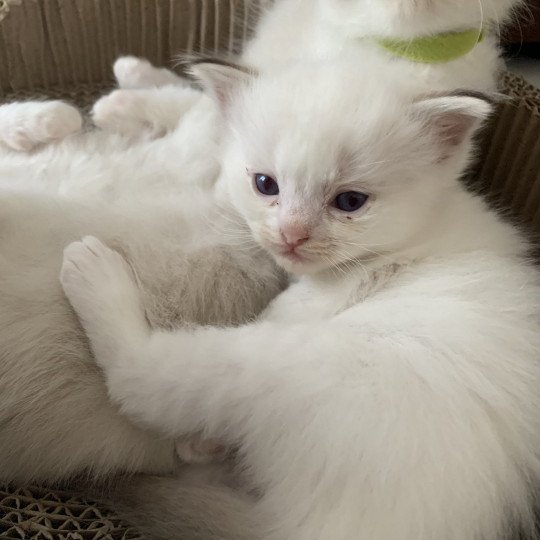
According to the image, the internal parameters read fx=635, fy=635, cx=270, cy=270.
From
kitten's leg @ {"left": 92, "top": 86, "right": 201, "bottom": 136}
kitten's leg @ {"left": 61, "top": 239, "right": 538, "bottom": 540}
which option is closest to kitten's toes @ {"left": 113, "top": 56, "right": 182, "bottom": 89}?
kitten's leg @ {"left": 92, "top": 86, "right": 201, "bottom": 136}

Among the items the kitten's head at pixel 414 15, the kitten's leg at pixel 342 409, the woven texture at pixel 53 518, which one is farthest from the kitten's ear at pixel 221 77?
the woven texture at pixel 53 518

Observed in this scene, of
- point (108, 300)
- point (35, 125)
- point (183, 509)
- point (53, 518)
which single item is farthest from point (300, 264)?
point (35, 125)

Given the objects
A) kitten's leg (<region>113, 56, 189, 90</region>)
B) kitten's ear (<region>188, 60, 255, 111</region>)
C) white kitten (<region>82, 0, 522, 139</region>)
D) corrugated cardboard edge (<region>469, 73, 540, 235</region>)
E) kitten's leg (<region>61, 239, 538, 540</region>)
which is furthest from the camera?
kitten's leg (<region>113, 56, 189, 90</region>)

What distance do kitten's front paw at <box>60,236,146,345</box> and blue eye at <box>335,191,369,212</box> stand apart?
36cm

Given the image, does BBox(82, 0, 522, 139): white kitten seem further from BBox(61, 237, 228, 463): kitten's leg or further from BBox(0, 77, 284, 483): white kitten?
BBox(61, 237, 228, 463): kitten's leg

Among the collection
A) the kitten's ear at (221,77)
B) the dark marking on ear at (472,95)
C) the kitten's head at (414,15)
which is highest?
the kitten's head at (414,15)

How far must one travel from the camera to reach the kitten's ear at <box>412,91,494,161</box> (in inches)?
38.0

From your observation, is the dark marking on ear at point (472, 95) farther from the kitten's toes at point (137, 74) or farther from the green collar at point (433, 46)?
the kitten's toes at point (137, 74)

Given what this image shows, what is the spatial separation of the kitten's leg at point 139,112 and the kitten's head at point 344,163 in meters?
0.38

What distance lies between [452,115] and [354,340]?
0.39m

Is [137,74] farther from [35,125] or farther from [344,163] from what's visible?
[344,163]

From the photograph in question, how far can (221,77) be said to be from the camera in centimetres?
113

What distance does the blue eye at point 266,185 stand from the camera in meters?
1.04

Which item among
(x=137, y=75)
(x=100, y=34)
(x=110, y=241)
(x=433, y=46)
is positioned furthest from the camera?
(x=100, y=34)
